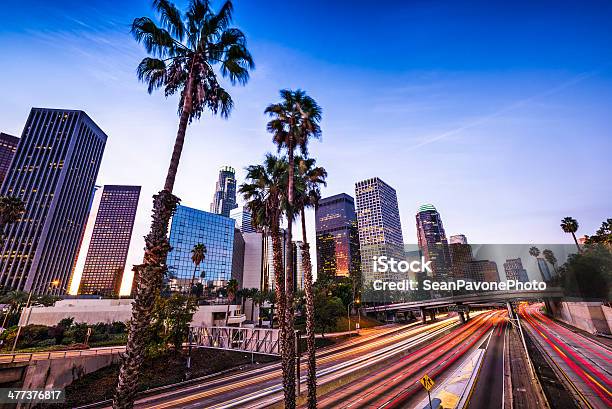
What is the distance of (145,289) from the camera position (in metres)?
7.80

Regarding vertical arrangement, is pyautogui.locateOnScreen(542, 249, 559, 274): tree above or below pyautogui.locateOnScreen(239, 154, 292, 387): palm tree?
above

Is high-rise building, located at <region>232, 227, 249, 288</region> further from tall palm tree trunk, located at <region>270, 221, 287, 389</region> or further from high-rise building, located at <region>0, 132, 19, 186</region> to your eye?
tall palm tree trunk, located at <region>270, 221, 287, 389</region>

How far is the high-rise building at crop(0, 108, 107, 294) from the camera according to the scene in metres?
118

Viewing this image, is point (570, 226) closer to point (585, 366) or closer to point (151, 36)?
point (585, 366)

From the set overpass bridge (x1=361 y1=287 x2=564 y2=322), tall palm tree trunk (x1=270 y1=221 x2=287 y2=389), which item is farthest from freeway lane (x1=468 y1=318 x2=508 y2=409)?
overpass bridge (x1=361 y1=287 x2=564 y2=322)

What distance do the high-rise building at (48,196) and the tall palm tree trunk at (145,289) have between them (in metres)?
155

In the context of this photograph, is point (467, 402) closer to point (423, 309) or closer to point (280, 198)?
point (280, 198)

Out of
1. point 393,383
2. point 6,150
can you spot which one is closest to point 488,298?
point 393,383

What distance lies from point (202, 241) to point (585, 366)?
13139 centimetres

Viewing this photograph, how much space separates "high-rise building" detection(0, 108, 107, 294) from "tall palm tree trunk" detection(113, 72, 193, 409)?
155386mm

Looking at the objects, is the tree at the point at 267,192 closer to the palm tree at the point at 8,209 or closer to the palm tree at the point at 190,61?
the palm tree at the point at 190,61

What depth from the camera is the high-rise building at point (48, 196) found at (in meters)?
118

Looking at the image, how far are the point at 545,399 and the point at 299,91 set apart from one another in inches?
1122

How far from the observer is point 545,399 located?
717 inches
